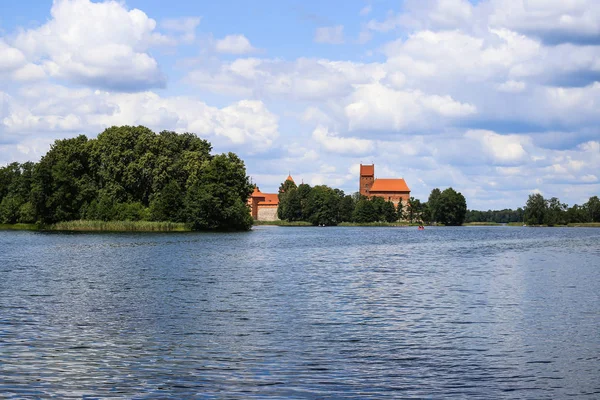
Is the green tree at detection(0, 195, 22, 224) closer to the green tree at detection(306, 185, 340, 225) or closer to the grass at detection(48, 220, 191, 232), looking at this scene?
the grass at detection(48, 220, 191, 232)

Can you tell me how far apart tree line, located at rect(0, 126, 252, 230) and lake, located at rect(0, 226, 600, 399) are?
206 ft

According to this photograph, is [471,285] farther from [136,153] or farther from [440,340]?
[136,153]

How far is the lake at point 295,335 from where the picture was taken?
13555mm

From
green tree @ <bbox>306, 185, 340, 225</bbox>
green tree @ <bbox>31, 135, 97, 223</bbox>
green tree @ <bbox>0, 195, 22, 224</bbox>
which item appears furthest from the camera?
green tree @ <bbox>306, 185, 340, 225</bbox>

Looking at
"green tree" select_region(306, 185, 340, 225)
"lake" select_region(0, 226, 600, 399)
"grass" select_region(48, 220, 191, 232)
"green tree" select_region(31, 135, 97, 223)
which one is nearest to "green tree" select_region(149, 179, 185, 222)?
"grass" select_region(48, 220, 191, 232)

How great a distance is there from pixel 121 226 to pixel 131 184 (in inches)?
334

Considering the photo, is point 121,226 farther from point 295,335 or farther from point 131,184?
point 295,335

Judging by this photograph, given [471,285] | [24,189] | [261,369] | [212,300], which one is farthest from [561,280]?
[24,189]

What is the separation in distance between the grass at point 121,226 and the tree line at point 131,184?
129 cm

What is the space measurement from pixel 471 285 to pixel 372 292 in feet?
20.3

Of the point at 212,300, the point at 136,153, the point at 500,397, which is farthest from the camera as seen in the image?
the point at 136,153

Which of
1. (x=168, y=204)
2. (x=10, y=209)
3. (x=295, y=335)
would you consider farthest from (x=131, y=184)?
(x=295, y=335)

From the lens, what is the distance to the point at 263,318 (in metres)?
21.9

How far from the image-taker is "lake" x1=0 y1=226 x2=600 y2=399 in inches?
534
